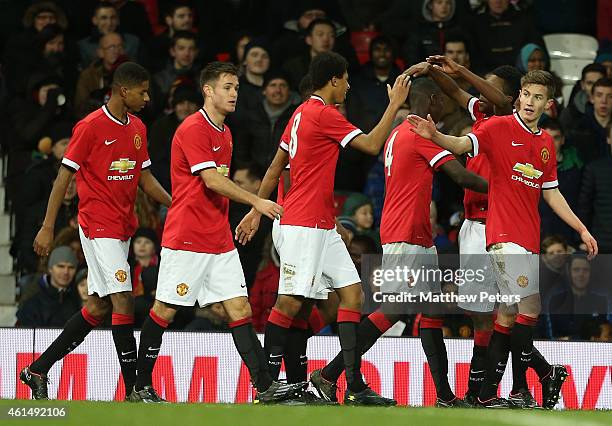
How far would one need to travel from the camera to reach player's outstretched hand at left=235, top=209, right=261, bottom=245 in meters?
10.2

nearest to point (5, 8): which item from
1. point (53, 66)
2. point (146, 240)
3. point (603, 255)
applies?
point (53, 66)

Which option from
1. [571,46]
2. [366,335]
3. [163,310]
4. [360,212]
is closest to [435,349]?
[366,335]

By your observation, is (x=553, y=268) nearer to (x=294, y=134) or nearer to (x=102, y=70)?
(x=294, y=134)

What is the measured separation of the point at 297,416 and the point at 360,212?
16.8 ft

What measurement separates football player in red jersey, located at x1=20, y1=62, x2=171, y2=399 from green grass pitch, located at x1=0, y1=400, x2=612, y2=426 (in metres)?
1.27

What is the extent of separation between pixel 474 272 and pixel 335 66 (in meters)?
1.83

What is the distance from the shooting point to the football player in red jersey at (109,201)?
412 inches

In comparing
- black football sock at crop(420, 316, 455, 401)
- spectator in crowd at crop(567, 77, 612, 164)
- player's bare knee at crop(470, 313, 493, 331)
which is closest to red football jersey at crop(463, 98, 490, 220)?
player's bare knee at crop(470, 313, 493, 331)

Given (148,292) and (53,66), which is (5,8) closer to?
(53,66)

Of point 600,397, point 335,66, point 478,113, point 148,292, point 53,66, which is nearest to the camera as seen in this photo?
point 335,66

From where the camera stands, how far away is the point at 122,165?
34.8ft

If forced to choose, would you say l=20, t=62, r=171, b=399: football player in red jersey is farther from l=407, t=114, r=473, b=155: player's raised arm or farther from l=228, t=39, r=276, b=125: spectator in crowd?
l=228, t=39, r=276, b=125: spectator in crowd

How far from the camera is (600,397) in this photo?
473 inches

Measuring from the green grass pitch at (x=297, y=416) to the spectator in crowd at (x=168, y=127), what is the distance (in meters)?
5.54
